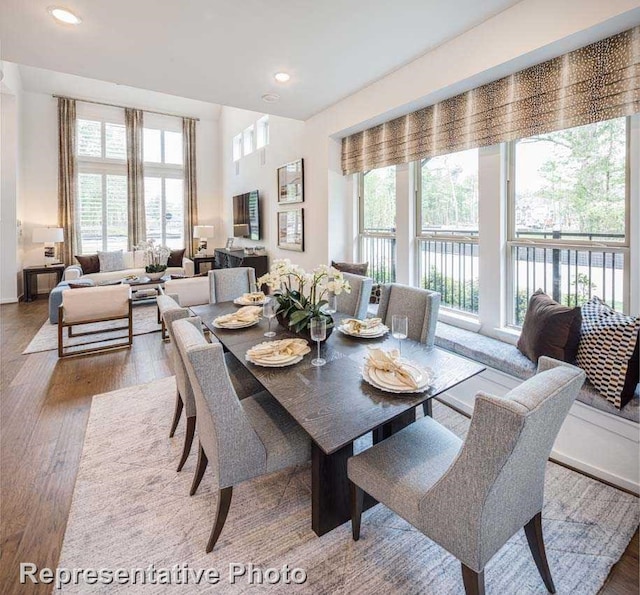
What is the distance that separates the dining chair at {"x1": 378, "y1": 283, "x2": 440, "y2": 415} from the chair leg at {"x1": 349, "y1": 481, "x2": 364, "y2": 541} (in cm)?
83

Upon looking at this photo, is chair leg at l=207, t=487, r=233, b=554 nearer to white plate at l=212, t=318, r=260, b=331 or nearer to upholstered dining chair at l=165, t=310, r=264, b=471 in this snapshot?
upholstered dining chair at l=165, t=310, r=264, b=471

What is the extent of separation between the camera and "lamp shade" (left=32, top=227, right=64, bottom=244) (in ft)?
22.0

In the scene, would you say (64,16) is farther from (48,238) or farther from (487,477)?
(48,238)

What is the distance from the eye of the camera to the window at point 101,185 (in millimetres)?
7770

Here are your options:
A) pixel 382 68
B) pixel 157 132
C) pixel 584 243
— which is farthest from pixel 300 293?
pixel 157 132

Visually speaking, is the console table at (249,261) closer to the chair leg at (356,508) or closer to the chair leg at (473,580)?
the chair leg at (356,508)

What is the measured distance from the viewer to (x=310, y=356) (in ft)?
6.36

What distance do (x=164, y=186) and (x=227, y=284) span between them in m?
6.37

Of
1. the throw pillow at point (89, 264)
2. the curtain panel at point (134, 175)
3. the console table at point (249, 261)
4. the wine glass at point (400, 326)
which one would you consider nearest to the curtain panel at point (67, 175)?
the throw pillow at point (89, 264)

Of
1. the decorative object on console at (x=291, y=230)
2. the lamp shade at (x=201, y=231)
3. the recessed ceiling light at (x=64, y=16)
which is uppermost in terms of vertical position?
the recessed ceiling light at (x=64, y=16)

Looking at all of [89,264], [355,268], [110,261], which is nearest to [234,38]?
[355,268]

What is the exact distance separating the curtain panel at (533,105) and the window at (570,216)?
0.21 m

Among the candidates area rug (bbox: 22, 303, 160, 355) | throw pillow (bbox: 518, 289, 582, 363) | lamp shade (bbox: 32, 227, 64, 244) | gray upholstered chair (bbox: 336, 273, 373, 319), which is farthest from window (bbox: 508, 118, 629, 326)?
lamp shade (bbox: 32, 227, 64, 244)

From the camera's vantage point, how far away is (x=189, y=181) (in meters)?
8.86
